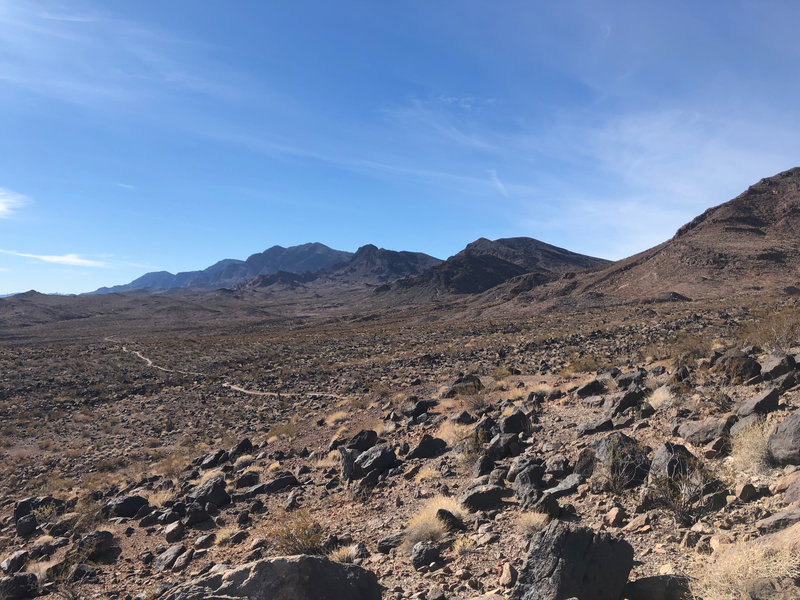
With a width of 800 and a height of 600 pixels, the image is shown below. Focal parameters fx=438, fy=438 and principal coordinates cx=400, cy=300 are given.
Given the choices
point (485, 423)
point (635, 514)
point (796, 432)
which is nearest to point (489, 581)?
point (635, 514)

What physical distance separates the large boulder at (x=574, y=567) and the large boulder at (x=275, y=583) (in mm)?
1722

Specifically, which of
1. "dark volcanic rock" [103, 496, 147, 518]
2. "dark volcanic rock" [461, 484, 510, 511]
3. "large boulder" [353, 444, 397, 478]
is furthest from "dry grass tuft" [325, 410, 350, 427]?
"dark volcanic rock" [461, 484, 510, 511]

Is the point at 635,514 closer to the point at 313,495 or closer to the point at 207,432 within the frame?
the point at 313,495

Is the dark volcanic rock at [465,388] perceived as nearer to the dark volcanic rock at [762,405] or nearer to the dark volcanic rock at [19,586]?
the dark volcanic rock at [762,405]

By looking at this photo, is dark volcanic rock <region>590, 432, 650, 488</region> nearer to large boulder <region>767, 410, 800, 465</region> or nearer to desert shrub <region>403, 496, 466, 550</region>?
large boulder <region>767, 410, 800, 465</region>

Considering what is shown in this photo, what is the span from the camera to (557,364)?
19578 mm

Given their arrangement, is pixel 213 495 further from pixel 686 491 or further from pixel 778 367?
pixel 778 367

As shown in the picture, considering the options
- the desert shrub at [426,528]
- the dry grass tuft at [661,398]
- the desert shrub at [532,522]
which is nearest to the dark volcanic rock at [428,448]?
the desert shrub at [426,528]

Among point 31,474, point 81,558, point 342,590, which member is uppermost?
point 342,590

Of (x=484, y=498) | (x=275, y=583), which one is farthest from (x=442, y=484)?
(x=275, y=583)

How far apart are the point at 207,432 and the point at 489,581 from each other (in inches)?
642

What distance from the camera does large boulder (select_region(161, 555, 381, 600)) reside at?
3953 millimetres

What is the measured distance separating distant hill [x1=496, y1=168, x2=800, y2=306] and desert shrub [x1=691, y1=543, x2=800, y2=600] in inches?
2138

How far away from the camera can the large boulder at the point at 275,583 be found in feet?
13.0
